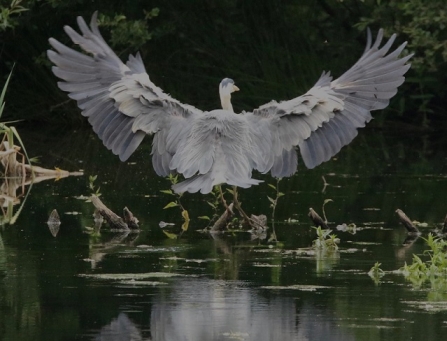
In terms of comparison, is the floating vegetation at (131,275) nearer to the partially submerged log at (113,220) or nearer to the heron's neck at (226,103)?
the partially submerged log at (113,220)

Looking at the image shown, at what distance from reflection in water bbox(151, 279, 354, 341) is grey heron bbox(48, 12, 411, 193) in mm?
1623

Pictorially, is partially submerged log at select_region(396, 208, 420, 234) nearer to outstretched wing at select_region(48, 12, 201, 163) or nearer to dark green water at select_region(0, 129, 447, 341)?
dark green water at select_region(0, 129, 447, 341)

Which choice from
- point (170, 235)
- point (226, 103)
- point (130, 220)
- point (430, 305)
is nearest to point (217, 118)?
point (226, 103)

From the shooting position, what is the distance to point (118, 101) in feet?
31.2

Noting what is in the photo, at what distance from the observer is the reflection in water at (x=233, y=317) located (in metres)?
6.41

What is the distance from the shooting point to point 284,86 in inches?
930

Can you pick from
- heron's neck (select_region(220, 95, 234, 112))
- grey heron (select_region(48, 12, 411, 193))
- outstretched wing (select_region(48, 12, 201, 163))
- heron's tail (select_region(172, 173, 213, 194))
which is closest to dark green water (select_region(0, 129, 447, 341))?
heron's tail (select_region(172, 173, 213, 194))

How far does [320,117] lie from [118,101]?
1.61 metres

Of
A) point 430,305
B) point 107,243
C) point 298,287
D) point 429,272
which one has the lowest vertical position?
point 430,305

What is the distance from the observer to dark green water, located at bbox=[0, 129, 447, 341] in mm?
6602

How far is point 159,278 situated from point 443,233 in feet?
10.2

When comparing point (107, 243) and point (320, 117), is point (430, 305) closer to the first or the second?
point (320, 117)

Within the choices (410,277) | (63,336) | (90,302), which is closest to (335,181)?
(410,277)

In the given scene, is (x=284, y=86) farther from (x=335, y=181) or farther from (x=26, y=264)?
(x=26, y=264)
